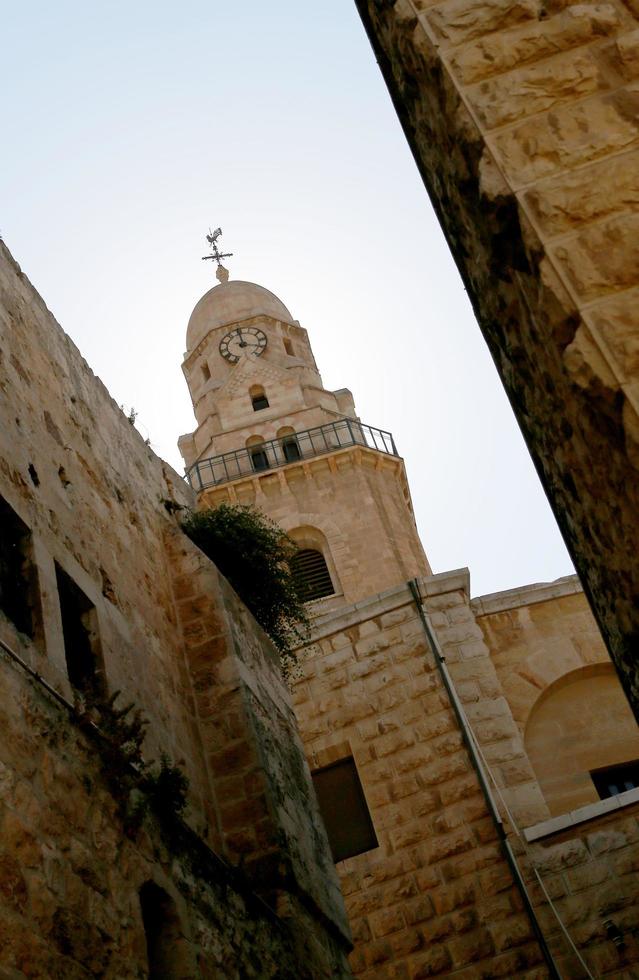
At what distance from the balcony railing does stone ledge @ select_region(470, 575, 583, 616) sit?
627 inches

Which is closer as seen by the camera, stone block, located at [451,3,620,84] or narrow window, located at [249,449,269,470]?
stone block, located at [451,3,620,84]

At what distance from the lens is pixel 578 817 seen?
10.6 m

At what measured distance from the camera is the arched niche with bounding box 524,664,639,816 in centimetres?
1209

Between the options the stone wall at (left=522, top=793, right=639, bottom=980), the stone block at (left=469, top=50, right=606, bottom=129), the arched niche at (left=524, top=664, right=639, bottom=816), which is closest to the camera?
the stone block at (left=469, top=50, right=606, bottom=129)

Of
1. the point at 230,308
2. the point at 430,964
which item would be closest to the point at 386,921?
the point at 430,964

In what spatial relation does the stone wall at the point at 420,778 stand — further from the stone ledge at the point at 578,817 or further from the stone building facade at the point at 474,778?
the stone ledge at the point at 578,817

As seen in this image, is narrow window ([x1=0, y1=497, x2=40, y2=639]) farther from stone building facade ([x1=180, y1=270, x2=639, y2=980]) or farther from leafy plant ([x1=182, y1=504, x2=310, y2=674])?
stone building facade ([x1=180, y1=270, x2=639, y2=980])

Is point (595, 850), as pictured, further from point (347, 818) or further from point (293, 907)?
point (293, 907)

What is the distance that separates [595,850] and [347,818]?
2.66 metres

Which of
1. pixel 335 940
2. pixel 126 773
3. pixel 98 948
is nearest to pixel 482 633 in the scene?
pixel 335 940

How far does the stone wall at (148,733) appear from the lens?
4438 millimetres

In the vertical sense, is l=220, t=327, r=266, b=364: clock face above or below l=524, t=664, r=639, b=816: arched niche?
above

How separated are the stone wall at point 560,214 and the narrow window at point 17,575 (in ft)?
9.43

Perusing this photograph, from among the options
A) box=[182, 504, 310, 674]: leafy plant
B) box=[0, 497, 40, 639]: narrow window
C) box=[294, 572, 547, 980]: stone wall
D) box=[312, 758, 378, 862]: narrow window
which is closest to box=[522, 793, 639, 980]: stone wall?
box=[294, 572, 547, 980]: stone wall
